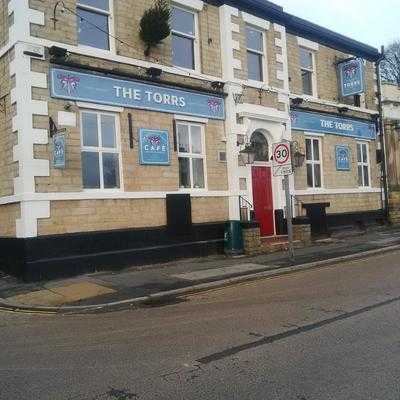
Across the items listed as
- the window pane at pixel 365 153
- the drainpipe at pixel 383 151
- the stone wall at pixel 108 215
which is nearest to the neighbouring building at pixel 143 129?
the stone wall at pixel 108 215

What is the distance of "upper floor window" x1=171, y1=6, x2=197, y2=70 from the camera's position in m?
14.9

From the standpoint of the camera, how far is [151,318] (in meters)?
7.95

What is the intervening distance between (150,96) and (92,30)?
7.10 ft

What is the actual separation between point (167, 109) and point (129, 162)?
6.51ft

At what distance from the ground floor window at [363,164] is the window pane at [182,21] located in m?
9.56

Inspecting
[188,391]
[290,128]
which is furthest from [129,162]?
[188,391]

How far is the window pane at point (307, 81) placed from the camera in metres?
19.3

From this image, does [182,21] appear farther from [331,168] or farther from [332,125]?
[331,168]

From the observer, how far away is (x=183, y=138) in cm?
1473

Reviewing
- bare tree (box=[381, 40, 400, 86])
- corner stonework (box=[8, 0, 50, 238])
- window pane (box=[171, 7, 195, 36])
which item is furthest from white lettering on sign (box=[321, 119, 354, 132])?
bare tree (box=[381, 40, 400, 86])

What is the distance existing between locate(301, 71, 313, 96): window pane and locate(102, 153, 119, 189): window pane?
29.5 feet

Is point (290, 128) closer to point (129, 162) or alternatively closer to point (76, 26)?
point (129, 162)

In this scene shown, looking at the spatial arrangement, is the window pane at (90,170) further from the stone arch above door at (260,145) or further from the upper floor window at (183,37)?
the stone arch above door at (260,145)

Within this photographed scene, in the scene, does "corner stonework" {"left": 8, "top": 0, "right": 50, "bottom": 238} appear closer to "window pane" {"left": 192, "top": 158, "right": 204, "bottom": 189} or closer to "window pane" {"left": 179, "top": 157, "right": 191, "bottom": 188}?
"window pane" {"left": 179, "top": 157, "right": 191, "bottom": 188}
